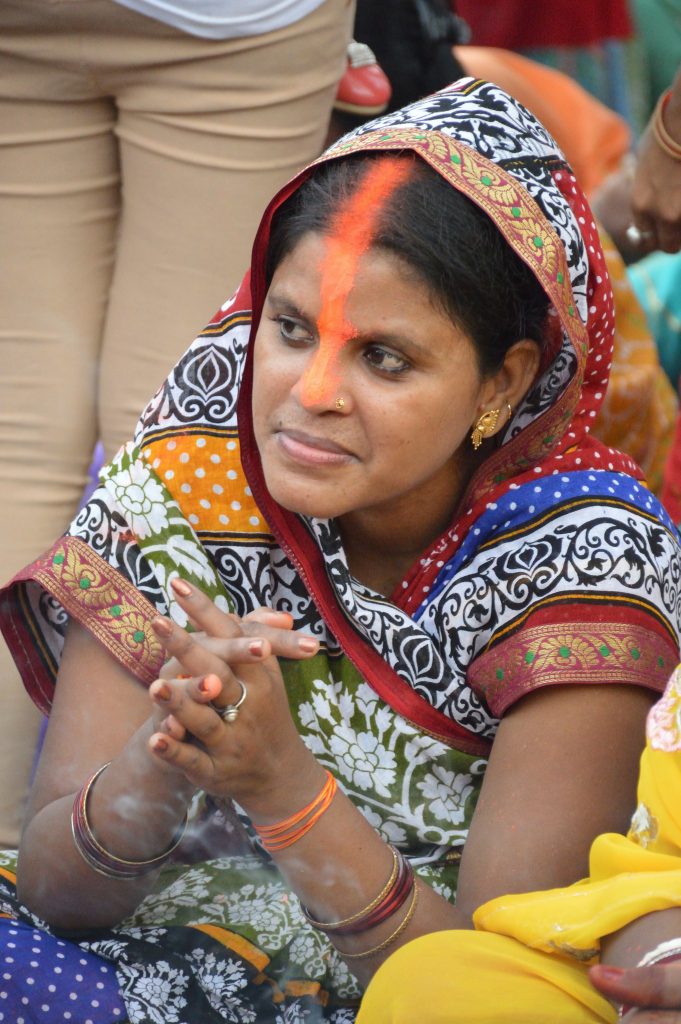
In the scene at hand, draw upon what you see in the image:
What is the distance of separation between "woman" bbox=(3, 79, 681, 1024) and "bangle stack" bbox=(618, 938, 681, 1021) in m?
0.36

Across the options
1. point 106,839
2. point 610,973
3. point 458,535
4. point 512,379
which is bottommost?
point 106,839

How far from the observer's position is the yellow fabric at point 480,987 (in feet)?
5.37

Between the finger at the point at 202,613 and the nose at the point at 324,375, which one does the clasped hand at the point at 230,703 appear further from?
the nose at the point at 324,375

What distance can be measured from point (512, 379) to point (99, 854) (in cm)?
94

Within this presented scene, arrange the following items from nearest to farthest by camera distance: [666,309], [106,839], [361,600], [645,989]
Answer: [645,989] < [106,839] < [361,600] < [666,309]

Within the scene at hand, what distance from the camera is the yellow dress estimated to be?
164 centimetres

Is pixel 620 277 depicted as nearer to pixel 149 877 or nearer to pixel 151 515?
pixel 151 515

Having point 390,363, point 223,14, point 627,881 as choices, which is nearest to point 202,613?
point 390,363

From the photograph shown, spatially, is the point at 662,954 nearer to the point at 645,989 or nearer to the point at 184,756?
the point at 645,989

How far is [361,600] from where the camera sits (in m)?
2.22

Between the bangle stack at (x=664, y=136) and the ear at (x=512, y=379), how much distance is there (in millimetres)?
750

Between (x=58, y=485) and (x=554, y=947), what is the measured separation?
5.02 ft

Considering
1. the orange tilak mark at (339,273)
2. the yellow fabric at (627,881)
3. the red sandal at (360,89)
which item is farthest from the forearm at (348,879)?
the red sandal at (360,89)

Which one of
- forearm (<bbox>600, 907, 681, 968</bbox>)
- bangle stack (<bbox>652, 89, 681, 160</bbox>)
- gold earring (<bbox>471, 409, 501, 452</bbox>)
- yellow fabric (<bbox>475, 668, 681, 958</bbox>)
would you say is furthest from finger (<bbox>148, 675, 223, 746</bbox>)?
bangle stack (<bbox>652, 89, 681, 160</bbox>)
